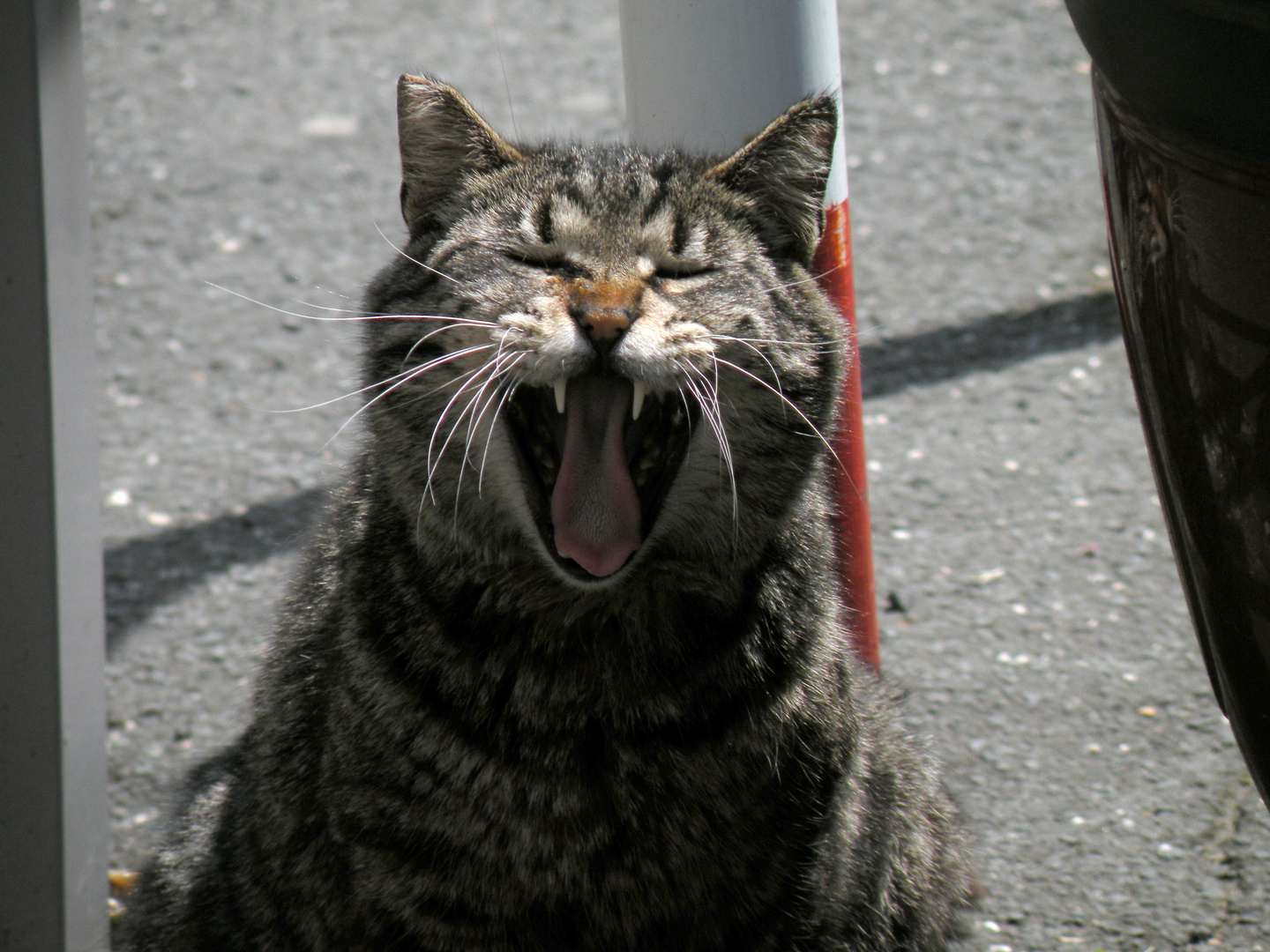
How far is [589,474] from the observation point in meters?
1.73

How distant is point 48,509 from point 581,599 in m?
0.75

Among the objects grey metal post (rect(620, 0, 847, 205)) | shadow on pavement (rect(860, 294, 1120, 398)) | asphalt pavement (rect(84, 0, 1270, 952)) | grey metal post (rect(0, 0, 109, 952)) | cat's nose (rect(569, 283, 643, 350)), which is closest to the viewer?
cat's nose (rect(569, 283, 643, 350))

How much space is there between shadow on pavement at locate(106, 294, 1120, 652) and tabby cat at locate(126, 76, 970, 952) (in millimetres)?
702

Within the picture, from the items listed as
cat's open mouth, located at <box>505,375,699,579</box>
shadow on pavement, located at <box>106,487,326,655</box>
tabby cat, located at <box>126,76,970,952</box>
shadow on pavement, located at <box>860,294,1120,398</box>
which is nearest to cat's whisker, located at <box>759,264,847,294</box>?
tabby cat, located at <box>126,76,970,952</box>

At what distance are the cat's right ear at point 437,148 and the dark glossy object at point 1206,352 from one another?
0.83 metres

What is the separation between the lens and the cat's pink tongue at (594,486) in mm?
1729

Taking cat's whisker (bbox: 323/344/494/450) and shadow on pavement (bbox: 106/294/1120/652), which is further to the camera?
shadow on pavement (bbox: 106/294/1120/652)

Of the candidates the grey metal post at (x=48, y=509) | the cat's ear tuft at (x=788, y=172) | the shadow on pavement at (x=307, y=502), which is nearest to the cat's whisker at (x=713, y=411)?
the cat's ear tuft at (x=788, y=172)

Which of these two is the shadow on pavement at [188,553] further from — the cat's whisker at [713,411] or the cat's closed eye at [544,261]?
the cat's whisker at [713,411]

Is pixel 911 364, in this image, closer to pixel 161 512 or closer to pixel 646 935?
pixel 161 512

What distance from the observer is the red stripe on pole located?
222 centimetres

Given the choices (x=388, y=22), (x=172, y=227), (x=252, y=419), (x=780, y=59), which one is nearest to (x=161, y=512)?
(x=252, y=419)

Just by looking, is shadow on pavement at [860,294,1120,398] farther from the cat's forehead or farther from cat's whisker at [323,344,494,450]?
cat's whisker at [323,344,494,450]

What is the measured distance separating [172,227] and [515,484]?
3074mm
